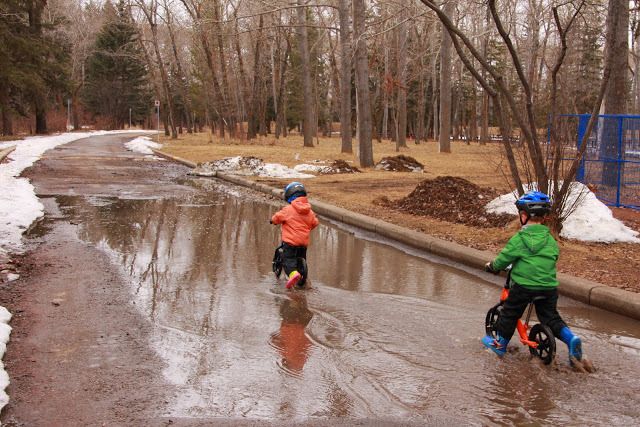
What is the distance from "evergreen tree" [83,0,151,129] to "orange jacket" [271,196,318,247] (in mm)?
71504

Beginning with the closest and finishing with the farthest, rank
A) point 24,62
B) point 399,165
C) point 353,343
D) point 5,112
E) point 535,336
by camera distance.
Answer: point 535,336
point 353,343
point 399,165
point 24,62
point 5,112

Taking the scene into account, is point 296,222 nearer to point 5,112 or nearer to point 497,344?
point 497,344

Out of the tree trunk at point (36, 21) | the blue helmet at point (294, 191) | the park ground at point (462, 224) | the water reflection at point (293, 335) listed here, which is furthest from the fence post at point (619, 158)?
the tree trunk at point (36, 21)

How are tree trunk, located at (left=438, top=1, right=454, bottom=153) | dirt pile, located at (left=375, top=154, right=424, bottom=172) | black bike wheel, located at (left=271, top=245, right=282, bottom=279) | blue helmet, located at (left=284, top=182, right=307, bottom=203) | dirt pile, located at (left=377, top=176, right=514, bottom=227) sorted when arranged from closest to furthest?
blue helmet, located at (left=284, top=182, right=307, bottom=203) < black bike wheel, located at (left=271, top=245, right=282, bottom=279) < dirt pile, located at (left=377, top=176, right=514, bottom=227) < dirt pile, located at (left=375, top=154, right=424, bottom=172) < tree trunk, located at (left=438, top=1, right=454, bottom=153)

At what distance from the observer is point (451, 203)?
1227cm

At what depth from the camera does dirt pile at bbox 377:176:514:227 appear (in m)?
10.9

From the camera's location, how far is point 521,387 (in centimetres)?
436

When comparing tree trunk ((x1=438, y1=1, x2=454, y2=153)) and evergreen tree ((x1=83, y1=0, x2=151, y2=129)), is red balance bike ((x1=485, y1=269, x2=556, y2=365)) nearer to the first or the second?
tree trunk ((x1=438, y1=1, x2=454, y2=153))

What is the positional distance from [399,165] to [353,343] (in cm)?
1648

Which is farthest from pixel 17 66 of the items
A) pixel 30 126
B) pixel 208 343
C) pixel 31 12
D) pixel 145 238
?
pixel 208 343

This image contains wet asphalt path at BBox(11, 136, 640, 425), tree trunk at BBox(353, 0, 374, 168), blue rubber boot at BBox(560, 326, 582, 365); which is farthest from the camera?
tree trunk at BBox(353, 0, 374, 168)

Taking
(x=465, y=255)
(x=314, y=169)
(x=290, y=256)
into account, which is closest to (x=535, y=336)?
(x=290, y=256)

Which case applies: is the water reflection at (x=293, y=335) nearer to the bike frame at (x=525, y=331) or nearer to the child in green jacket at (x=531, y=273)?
the child in green jacket at (x=531, y=273)

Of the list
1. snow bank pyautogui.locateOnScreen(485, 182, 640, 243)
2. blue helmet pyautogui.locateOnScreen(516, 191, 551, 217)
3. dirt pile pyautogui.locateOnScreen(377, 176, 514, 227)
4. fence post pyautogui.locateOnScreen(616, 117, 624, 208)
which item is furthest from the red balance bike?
fence post pyautogui.locateOnScreen(616, 117, 624, 208)
